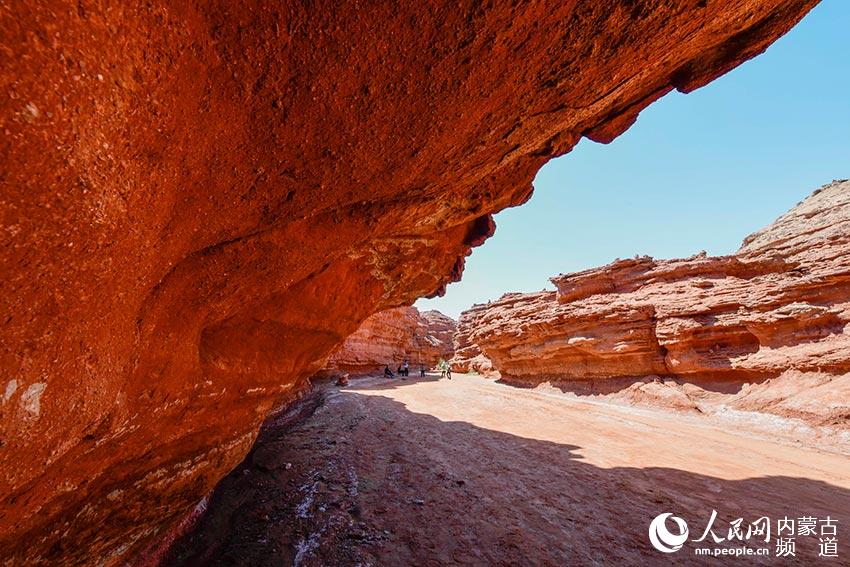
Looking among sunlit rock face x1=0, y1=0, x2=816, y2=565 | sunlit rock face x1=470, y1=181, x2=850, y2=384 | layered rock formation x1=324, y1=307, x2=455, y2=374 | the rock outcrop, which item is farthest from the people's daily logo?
the rock outcrop

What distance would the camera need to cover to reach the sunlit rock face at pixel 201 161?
4.87ft

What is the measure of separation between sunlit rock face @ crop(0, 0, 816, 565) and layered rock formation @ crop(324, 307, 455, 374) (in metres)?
19.5

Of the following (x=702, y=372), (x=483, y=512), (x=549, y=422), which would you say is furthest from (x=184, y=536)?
(x=702, y=372)

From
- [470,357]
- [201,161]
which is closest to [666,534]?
[201,161]

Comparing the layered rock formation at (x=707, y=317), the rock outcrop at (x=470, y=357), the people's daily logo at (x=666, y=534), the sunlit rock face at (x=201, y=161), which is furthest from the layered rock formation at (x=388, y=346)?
the people's daily logo at (x=666, y=534)

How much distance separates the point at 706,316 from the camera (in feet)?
52.0

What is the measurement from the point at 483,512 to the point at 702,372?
15181 millimetres

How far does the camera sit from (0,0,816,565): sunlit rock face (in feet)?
4.87

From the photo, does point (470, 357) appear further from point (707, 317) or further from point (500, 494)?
point (500, 494)

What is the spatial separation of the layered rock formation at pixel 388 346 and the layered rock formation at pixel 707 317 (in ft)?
44.6

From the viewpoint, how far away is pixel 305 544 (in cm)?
478

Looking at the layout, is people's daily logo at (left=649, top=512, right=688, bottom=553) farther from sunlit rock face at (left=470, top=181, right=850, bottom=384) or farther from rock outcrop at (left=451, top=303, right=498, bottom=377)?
rock outcrop at (left=451, top=303, right=498, bottom=377)

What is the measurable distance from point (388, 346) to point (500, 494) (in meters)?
30.3

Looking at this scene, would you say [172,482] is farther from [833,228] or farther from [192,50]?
[833,228]
